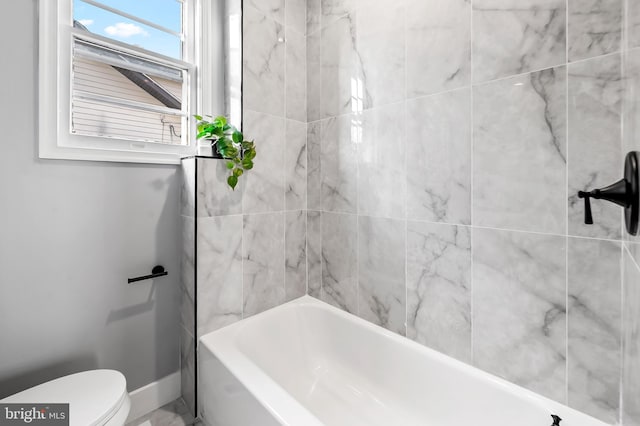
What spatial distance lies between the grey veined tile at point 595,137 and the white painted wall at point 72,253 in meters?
1.76

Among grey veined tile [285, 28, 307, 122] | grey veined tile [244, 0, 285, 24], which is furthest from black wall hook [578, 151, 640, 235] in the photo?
grey veined tile [244, 0, 285, 24]

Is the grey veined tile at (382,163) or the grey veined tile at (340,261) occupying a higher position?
the grey veined tile at (382,163)

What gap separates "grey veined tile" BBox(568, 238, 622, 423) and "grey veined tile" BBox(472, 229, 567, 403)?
0.03 meters

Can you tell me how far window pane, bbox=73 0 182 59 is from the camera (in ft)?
4.38

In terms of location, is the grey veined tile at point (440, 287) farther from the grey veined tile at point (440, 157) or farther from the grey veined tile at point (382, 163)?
the grey veined tile at point (382, 163)

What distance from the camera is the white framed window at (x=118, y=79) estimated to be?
1217 mm

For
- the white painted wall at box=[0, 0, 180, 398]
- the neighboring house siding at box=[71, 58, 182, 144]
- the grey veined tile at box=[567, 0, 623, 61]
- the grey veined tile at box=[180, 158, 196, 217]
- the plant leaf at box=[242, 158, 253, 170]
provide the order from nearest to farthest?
the grey veined tile at box=[567, 0, 623, 61], the white painted wall at box=[0, 0, 180, 398], the neighboring house siding at box=[71, 58, 182, 144], the grey veined tile at box=[180, 158, 196, 217], the plant leaf at box=[242, 158, 253, 170]

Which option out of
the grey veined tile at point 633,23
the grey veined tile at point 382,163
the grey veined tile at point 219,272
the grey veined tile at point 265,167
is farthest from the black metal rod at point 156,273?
the grey veined tile at point 633,23

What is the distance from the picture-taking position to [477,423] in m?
1.13

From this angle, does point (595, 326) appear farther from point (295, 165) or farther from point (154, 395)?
point (154, 395)

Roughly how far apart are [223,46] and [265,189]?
2.98ft

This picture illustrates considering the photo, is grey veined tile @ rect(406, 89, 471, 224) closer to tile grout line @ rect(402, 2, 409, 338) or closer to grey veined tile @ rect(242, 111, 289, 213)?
tile grout line @ rect(402, 2, 409, 338)

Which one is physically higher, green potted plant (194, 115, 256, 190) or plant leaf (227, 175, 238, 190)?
green potted plant (194, 115, 256, 190)

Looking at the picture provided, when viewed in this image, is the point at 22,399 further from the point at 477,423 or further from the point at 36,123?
the point at 477,423
